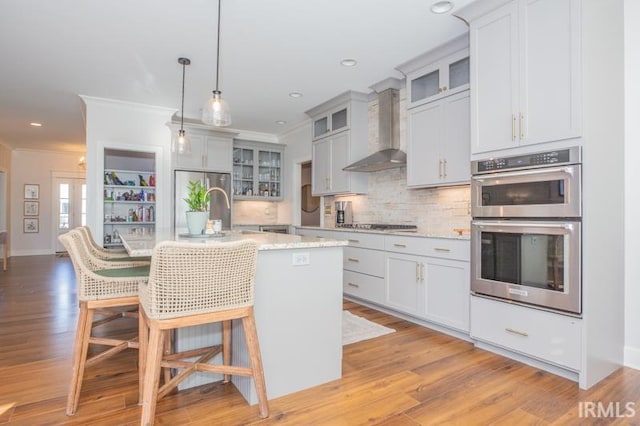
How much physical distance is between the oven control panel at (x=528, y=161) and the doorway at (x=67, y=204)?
33.4 ft

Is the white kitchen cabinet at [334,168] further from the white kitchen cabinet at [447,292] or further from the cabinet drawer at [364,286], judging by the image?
the white kitchen cabinet at [447,292]

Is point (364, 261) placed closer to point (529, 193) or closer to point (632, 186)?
point (529, 193)

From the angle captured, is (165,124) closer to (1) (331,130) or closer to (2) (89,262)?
(1) (331,130)

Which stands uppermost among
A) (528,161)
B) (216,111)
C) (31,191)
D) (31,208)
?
(216,111)

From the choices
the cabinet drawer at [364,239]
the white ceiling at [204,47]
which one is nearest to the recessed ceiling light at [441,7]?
the white ceiling at [204,47]

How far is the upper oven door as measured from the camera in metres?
2.31

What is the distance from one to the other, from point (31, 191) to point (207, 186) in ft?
21.3

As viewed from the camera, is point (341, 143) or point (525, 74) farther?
point (341, 143)

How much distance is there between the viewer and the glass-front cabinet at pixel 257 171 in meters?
6.62

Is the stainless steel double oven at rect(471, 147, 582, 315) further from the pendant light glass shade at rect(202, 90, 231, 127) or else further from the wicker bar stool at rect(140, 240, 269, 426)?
the pendant light glass shade at rect(202, 90, 231, 127)

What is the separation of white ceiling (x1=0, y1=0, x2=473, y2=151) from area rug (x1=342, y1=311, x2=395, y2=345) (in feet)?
8.73

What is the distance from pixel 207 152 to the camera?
6.05 metres

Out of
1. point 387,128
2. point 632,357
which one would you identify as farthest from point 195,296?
point 387,128

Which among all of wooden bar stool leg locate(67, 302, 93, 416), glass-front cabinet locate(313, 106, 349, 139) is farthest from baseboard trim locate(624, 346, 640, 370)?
glass-front cabinet locate(313, 106, 349, 139)
